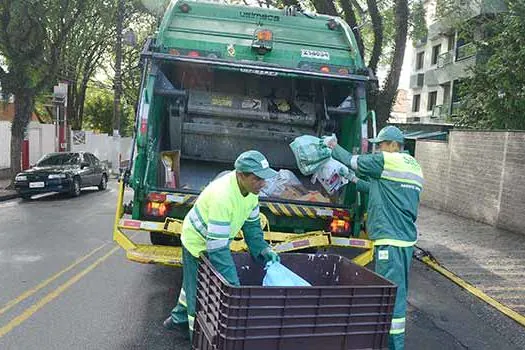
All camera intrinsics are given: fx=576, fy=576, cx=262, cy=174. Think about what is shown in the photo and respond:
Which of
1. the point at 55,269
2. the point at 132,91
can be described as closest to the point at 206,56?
the point at 55,269

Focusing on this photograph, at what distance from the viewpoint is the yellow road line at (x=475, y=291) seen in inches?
227

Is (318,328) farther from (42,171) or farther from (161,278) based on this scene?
(42,171)

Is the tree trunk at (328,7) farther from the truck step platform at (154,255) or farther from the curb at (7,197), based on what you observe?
the curb at (7,197)

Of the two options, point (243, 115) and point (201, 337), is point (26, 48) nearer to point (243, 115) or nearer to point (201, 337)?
point (243, 115)

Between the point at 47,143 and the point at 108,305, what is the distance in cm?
1904

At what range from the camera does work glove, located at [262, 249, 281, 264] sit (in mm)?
3484

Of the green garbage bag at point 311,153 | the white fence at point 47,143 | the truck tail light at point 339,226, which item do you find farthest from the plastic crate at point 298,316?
the white fence at point 47,143

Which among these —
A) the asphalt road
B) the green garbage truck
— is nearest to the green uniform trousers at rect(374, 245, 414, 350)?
the asphalt road

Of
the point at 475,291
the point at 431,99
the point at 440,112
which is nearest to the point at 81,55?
the point at 440,112

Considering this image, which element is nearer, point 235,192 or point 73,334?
point 235,192

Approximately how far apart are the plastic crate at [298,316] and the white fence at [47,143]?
15.0 metres

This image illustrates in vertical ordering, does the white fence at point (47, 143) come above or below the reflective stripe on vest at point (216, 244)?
below

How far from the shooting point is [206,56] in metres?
5.91

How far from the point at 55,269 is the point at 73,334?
2.40 metres
